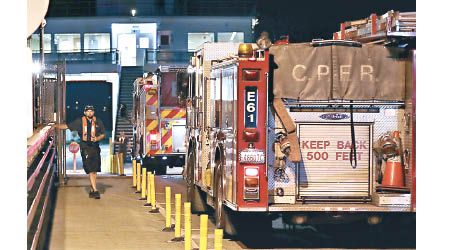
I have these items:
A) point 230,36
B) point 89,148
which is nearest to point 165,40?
point 230,36

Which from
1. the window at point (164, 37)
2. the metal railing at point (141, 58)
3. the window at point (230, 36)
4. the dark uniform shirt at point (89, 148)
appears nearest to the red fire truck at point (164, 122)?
the dark uniform shirt at point (89, 148)

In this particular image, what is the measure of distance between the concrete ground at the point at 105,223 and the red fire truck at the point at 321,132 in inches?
59.2

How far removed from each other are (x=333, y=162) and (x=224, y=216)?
1773 millimetres

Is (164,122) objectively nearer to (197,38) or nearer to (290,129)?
(290,129)

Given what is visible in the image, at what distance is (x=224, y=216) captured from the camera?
1345cm

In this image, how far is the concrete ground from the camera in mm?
13188

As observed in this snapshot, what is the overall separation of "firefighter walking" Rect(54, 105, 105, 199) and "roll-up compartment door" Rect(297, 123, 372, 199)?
7.35 metres

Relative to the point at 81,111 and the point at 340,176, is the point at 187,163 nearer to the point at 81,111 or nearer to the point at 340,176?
the point at 340,176

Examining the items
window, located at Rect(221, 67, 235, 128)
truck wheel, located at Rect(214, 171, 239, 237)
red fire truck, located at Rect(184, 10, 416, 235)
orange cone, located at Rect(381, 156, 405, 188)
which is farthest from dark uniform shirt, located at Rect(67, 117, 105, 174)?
orange cone, located at Rect(381, 156, 405, 188)

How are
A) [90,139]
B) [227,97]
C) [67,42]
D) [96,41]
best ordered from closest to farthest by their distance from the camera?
[227,97], [90,139], [96,41], [67,42]

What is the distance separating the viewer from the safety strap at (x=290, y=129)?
12.2 metres

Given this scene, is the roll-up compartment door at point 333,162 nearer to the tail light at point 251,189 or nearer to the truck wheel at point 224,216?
the tail light at point 251,189

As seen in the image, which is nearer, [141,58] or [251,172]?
[251,172]

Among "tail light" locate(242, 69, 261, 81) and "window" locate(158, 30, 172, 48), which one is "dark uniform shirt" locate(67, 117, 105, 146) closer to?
"tail light" locate(242, 69, 261, 81)
